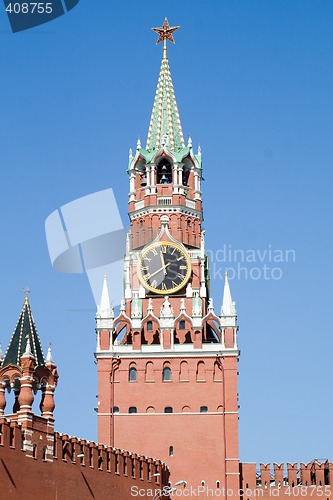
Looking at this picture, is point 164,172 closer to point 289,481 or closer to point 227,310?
point 227,310

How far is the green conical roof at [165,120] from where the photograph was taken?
9456cm

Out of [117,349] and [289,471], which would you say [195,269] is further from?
[289,471]

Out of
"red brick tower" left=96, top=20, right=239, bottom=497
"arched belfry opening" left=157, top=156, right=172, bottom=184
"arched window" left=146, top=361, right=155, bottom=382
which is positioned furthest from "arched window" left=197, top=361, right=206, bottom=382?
"arched belfry opening" left=157, top=156, right=172, bottom=184

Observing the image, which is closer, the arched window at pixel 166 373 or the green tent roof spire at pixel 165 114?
the arched window at pixel 166 373

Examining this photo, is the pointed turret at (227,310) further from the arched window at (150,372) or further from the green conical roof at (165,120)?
the green conical roof at (165,120)

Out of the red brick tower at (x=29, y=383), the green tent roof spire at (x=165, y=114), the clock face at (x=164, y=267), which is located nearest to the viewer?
the red brick tower at (x=29, y=383)

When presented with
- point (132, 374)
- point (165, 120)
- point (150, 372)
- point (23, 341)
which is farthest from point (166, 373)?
point (23, 341)

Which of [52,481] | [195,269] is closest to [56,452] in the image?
[52,481]

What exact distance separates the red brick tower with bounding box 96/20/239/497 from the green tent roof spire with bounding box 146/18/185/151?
1.35 meters

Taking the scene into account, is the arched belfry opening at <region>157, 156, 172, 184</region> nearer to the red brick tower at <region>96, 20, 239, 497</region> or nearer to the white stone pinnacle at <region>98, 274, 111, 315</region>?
the red brick tower at <region>96, 20, 239, 497</region>

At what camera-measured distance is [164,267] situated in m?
90.0

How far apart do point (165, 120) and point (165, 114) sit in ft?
1.40

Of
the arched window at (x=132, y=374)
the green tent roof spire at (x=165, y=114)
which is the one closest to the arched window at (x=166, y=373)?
the arched window at (x=132, y=374)

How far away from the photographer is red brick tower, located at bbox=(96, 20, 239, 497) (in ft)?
278
